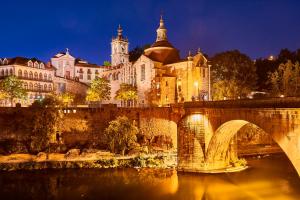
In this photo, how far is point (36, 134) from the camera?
172ft

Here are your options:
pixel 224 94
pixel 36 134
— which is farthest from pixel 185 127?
pixel 224 94

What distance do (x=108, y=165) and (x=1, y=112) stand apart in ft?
65.6

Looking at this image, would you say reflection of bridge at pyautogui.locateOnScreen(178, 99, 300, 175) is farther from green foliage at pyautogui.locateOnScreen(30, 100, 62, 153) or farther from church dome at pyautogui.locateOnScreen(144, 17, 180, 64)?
church dome at pyautogui.locateOnScreen(144, 17, 180, 64)

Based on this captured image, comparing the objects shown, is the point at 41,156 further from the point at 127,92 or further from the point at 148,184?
the point at 127,92

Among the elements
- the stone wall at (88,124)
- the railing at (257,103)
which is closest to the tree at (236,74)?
the stone wall at (88,124)

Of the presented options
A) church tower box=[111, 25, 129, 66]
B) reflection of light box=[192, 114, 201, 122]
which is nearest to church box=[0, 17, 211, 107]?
church tower box=[111, 25, 129, 66]

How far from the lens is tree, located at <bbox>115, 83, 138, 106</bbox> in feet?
252

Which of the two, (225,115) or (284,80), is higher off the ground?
(284,80)

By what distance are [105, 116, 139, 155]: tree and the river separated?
18.3 feet

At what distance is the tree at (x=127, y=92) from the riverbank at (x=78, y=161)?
27.8 meters

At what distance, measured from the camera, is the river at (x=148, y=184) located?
3509cm

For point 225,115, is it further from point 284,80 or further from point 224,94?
point 224,94

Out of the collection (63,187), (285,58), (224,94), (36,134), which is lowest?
(63,187)

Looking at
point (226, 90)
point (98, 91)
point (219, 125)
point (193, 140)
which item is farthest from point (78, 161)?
point (98, 91)
